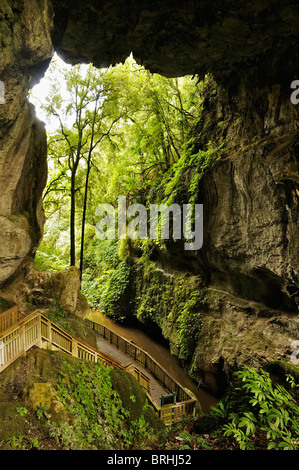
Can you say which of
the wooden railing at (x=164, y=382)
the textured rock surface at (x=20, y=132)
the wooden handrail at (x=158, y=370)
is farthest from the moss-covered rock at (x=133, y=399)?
the textured rock surface at (x=20, y=132)

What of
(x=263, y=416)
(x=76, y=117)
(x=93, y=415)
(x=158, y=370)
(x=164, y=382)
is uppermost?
(x=76, y=117)

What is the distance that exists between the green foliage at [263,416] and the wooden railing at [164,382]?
476 centimetres

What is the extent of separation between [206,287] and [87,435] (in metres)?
8.60

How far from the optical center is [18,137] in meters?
7.64

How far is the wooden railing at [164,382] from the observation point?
870 cm

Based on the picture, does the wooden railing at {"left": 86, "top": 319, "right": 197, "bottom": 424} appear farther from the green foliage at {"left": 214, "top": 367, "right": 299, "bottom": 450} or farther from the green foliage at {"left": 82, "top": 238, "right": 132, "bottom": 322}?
the green foliage at {"left": 214, "top": 367, "right": 299, "bottom": 450}

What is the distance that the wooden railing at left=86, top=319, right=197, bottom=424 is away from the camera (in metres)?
8.70

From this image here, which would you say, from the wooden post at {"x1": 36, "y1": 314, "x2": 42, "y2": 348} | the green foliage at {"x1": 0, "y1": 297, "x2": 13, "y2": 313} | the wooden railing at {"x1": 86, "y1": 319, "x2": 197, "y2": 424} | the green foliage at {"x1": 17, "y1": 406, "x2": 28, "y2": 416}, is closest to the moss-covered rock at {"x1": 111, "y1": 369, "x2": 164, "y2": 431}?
the wooden railing at {"x1": 86, "y1": 319, "x2": 197, "y2": 424}

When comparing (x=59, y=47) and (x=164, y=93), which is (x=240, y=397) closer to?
(x=59, y=47)

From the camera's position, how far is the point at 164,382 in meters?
11.1

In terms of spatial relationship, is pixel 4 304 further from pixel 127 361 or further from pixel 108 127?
pixel 108 127

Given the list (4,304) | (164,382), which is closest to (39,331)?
(4,304)

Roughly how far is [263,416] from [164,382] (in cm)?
802

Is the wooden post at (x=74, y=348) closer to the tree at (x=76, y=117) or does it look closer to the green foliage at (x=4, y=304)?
the green foliage at (x=4, y=304)
